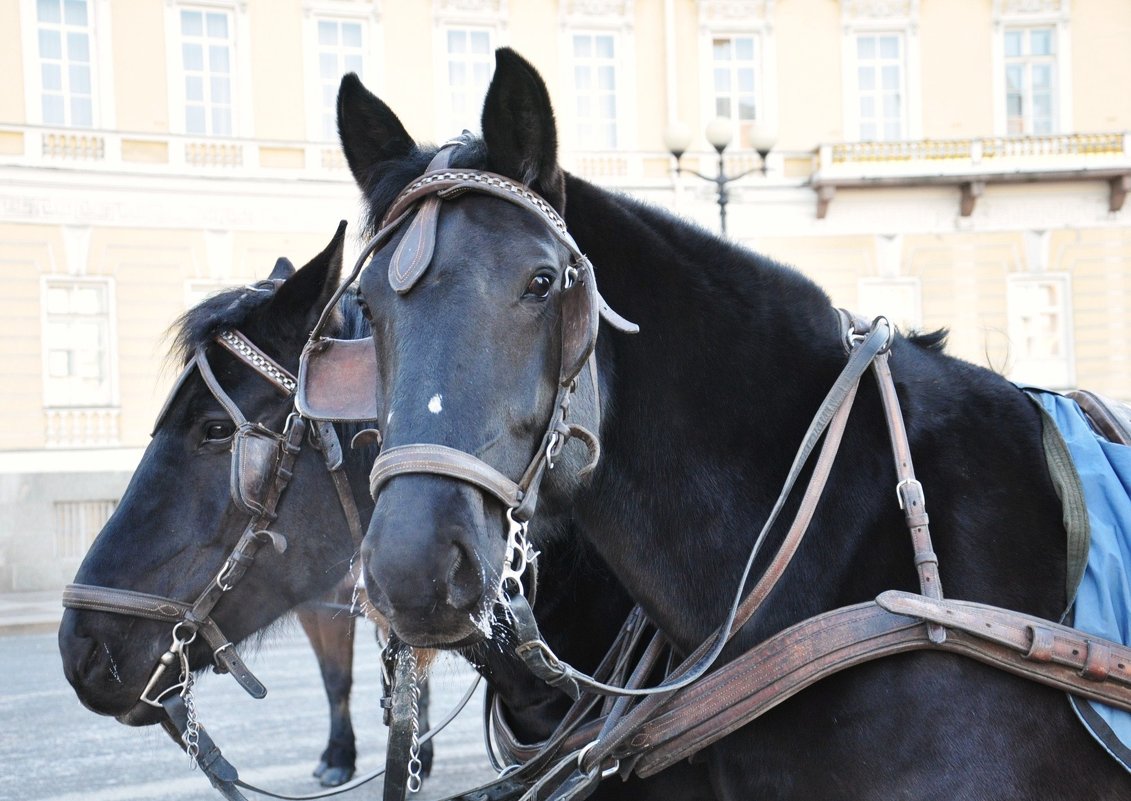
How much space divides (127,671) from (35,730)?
15.0 feet

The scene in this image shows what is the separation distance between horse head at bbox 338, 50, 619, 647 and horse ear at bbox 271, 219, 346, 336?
1.39 meters

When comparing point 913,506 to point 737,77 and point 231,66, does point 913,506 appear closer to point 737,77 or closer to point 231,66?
point 231,66

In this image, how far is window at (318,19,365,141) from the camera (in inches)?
725

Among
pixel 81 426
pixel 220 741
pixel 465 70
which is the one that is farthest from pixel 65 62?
pixel 220 741

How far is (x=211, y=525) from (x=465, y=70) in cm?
1676

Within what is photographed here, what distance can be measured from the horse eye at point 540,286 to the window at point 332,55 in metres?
17.0

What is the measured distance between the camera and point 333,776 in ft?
18.6

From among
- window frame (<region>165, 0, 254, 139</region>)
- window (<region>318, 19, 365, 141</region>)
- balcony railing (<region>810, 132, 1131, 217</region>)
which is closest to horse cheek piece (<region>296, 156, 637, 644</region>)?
window frame (<region>165, 0, 254, 139</region>)

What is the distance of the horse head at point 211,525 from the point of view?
3.31 metres

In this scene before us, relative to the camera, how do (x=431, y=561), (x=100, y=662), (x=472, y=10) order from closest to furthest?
(x=431, y=561)
(x=100, y=662)
(x=472, y=10)

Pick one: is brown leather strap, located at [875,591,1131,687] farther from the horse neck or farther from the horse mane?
the horse mane

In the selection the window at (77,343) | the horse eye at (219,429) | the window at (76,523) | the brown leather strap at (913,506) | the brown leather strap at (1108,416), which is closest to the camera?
the brown leather strap at (913,506)

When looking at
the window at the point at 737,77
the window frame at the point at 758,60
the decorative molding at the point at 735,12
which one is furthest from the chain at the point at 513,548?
the decorative molding at the point at 735,12

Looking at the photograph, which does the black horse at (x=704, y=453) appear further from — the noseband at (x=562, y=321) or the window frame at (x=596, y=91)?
the window frame at (x=596, y=91)
